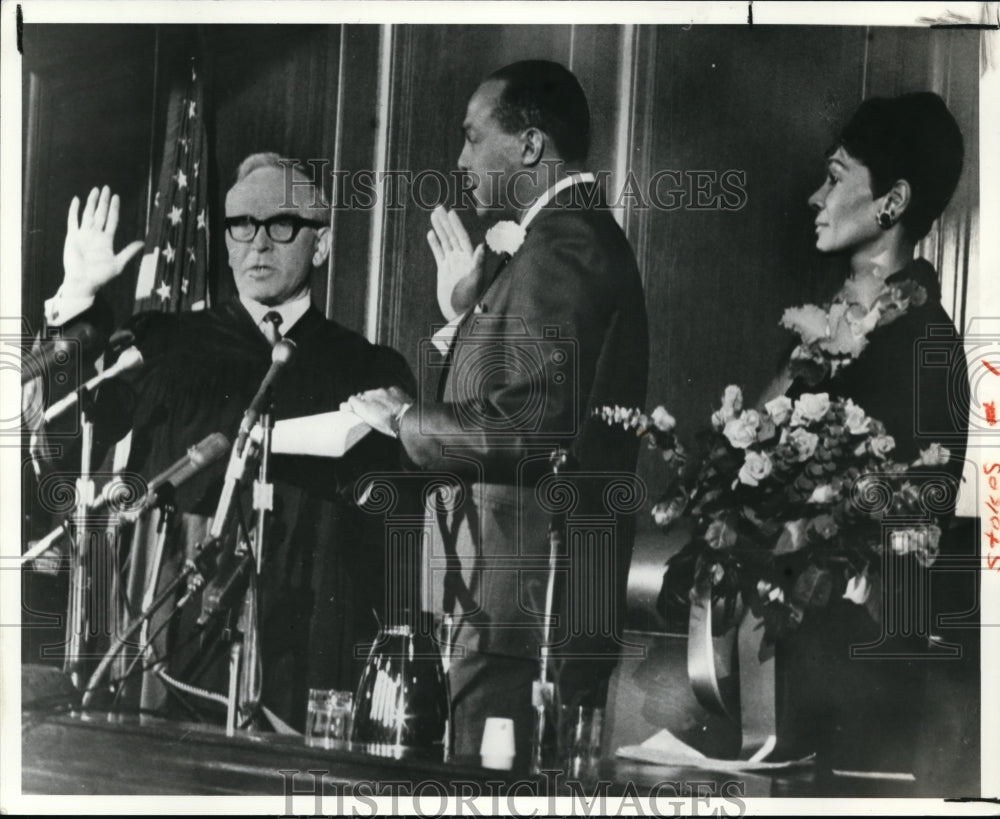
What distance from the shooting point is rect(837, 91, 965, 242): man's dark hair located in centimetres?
378

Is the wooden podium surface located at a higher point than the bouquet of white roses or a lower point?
lower

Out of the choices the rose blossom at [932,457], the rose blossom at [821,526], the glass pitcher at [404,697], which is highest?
the rose blossom at [932,457]

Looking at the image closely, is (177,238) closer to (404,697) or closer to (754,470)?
(404,697)

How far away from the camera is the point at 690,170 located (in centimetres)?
377

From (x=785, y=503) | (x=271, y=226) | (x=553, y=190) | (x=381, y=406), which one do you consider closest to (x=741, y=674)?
(x=785, y=503)

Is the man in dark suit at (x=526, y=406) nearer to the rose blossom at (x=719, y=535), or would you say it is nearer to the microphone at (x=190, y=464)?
the rose blossom at (x=719, y=535)

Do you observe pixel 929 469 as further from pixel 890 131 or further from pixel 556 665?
pixel 556 665

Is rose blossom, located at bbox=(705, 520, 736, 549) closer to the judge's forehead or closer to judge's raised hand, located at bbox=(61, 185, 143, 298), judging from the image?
the judge's forehead

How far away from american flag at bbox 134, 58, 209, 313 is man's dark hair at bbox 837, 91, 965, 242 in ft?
6.90

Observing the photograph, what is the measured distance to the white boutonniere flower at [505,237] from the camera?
376 centimetres

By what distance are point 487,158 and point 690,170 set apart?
659 mm

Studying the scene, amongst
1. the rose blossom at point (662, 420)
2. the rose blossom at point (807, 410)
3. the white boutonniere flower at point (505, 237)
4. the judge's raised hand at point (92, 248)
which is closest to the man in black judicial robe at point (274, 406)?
the judge's raised hand at point (92, 248)

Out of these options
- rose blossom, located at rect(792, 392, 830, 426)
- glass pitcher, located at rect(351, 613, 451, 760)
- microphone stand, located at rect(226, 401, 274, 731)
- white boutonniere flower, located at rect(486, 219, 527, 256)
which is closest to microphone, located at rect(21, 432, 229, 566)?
microphone stand, located at rect(226, 401, 274, 731)

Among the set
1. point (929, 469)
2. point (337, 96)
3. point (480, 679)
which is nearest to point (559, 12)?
point (337, 96)
